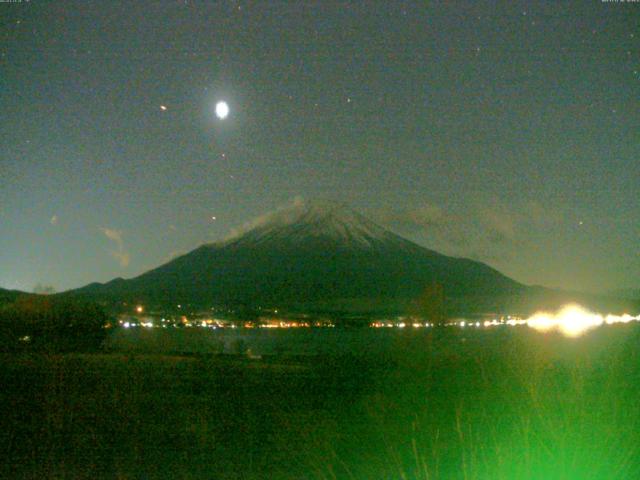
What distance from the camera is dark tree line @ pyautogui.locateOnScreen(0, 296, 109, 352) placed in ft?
136

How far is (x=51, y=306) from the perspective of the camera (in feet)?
142

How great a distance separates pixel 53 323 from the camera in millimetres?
42219

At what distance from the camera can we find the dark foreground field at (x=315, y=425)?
32.2 feet

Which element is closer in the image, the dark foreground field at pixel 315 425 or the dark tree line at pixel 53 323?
the dark foreground field at pixel 315 425

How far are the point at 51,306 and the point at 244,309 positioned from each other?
2754 inches

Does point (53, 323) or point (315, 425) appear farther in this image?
point (53, 323)

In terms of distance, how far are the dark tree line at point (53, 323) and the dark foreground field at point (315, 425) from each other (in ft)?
62.2

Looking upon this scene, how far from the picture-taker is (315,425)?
1356 cm

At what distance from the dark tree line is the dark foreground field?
19.0 metres

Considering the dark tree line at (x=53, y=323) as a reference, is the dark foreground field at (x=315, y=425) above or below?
below

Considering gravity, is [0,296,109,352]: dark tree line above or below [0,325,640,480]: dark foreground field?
above

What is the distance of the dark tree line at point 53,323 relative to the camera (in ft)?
136

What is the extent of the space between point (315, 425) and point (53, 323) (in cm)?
3144

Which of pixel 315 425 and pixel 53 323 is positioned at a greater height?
→ pixel 53 323
